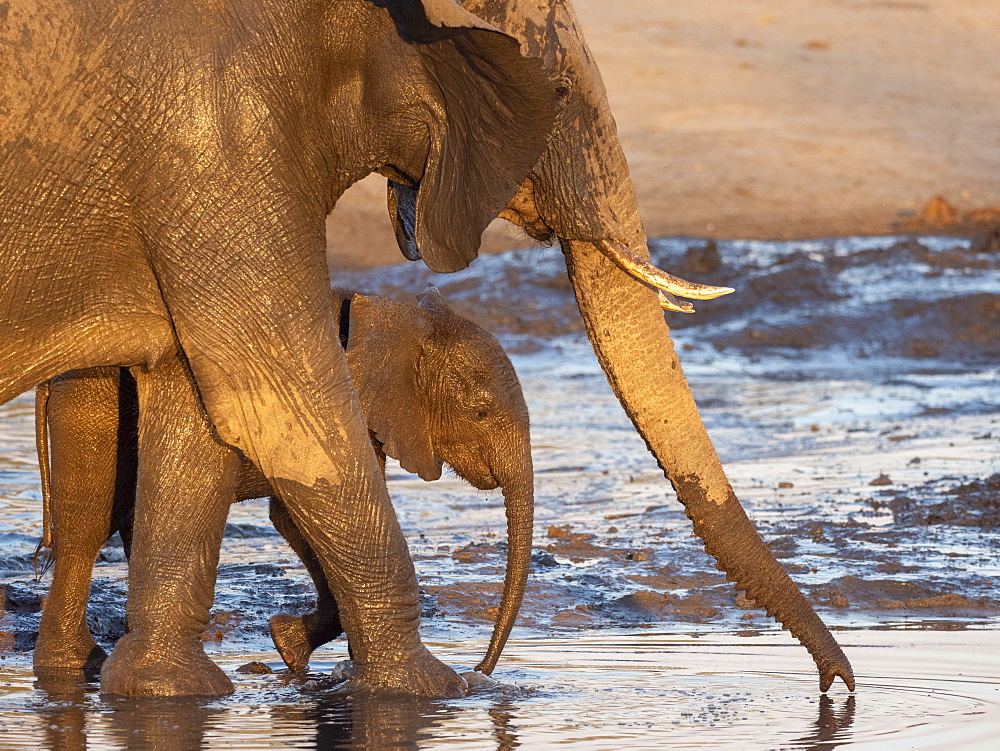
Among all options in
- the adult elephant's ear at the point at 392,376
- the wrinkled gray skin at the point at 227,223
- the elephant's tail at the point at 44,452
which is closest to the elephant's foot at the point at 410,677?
the wrinkled gray skin at the point at 227,223

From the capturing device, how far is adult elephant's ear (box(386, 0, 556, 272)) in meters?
4.86

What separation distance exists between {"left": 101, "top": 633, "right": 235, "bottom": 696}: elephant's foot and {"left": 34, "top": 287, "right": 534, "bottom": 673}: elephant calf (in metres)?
0.55

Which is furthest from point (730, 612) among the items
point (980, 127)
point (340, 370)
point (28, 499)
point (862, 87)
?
point (862, 87)

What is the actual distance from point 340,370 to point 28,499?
4.48 m

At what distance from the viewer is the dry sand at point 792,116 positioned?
730 inches

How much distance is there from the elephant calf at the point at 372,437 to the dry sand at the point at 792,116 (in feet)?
36.9

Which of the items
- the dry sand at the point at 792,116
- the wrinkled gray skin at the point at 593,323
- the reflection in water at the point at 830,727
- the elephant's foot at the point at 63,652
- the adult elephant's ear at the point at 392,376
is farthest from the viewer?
the dry sand at the point at 792,116

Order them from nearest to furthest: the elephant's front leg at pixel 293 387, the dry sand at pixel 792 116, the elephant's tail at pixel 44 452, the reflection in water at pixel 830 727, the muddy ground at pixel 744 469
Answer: the reflection in water at pixel 830 727, the elephant's front leg at pixel 293 387, the elephant's tail at pixel 44 452, the muddy ground at pixel 744 469, the dry sand at pixel 792 116

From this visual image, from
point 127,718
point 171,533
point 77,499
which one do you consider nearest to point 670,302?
point 171,533

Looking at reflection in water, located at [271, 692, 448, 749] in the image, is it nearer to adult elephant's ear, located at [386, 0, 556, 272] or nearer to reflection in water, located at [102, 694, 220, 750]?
reflection in water, located at [102, 694, 220, 750]

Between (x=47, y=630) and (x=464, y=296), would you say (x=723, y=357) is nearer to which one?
(x=464, y=296)

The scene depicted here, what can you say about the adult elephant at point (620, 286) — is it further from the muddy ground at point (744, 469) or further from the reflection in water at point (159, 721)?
the reflection in water at point (159, 721)

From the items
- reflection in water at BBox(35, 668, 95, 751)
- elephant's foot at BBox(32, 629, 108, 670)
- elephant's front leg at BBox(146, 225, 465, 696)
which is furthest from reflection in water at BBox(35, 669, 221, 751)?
elephant's front leg at BBox(146, 225, 465, 696)

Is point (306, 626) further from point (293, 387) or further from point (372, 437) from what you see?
point (293, 387)
